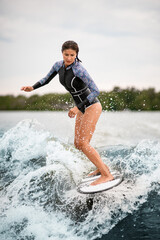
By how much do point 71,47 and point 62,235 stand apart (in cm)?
322

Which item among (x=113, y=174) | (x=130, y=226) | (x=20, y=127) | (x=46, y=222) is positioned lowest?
(x=130, y=226)

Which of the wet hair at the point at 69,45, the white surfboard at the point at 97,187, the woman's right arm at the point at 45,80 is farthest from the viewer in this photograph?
the woman's right arm at the point at 45,80

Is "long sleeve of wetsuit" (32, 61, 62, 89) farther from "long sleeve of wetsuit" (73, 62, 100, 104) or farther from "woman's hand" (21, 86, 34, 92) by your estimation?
"long sleeve of wetsuit" (73, 62, 100, 104)

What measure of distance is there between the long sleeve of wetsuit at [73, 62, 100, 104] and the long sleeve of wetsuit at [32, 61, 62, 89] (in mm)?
465

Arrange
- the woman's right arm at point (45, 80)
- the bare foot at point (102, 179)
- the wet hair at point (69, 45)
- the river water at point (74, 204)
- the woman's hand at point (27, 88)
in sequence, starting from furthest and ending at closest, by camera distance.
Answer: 1. the woman's hand at point (27, 88)
2. the woman's right arm at point (45, 80)
3. the bare foot at point (102, 179)
4. the wet hair at point (69, 45)
5. the river water at point (74, 204)

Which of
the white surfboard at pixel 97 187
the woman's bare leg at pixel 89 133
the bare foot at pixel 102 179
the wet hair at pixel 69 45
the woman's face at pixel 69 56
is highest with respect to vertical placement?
the wet hair at pixel 69 45

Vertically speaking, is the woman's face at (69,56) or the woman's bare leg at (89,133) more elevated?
the woman's face at (69,56)

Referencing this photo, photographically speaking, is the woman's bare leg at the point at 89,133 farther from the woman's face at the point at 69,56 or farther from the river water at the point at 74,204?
the woman's face at the point at 69,56

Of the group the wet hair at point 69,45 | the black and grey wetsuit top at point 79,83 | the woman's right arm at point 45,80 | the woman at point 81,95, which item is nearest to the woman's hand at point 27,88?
the woman's right arm at point 45,80

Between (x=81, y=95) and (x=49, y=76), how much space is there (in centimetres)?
85

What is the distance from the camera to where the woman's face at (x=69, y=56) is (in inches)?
155

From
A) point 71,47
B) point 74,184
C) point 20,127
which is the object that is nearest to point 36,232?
point 74,184

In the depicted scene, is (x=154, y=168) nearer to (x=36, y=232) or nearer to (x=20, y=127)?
(x=36, y=232)

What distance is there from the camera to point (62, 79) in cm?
414
